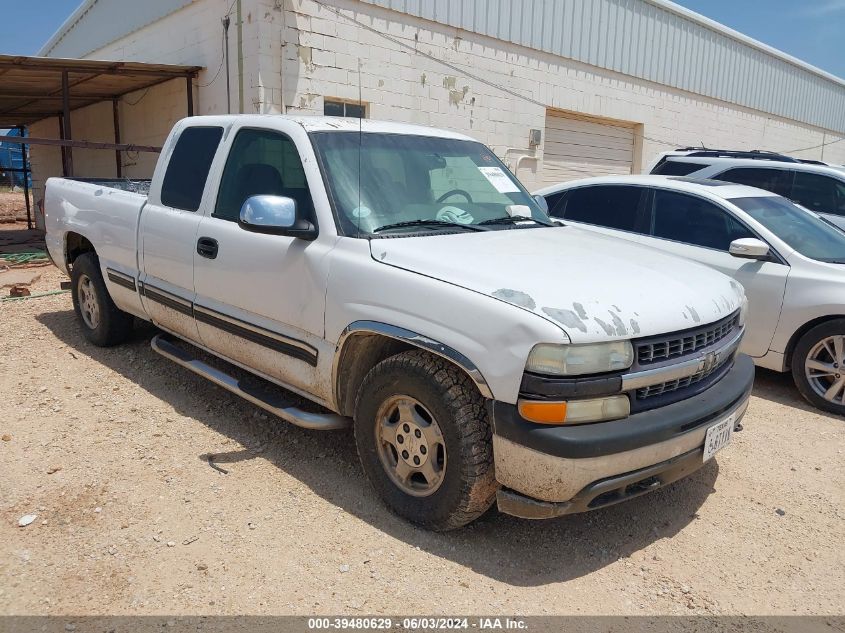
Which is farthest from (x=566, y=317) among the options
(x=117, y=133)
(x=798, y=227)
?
(x=117, y=133)

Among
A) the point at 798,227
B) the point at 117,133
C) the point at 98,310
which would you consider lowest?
the point at 98,310

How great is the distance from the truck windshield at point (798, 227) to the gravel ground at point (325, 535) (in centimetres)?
161

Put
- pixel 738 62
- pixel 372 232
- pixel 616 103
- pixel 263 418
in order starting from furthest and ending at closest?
pixel 738 62 < pixel 616 103 < pixel 263 418 < pixel 372 232

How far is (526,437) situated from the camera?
2.74m

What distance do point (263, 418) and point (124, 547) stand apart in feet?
5.00

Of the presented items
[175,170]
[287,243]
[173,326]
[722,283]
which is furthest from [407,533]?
[175,170]

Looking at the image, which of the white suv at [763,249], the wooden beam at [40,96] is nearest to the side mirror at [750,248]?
the white suv at [763,249]

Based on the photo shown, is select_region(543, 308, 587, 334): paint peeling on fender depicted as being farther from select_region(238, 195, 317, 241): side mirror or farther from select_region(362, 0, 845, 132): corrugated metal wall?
select_region(362, 0, 845, 132): corrugated metal wall

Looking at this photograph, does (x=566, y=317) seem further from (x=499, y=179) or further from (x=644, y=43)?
(x=644, y=43)

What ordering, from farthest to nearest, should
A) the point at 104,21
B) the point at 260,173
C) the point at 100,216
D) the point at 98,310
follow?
the point at 104,21 → the point at 98,310 → the point at 100,216 → the point at 260,173

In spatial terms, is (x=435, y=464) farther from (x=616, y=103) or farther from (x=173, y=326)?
(x=616, y=103)

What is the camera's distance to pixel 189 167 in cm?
465

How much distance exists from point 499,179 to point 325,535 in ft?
7.87

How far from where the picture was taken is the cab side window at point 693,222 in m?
5.77
